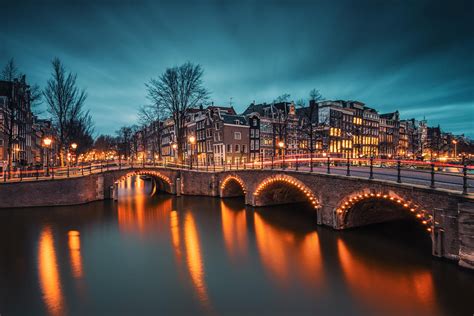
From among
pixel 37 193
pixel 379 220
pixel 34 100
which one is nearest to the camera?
pixel 379 220

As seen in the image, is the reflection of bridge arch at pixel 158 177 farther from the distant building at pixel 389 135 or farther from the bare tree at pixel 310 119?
the distant building at pixel 389 135

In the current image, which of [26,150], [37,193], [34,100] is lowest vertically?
[37,193]

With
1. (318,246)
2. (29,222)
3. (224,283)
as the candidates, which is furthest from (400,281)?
(29,222)

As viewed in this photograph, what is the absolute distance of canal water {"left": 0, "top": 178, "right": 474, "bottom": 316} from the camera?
9.98 meters

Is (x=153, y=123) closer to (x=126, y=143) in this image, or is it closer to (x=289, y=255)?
(x=126, y=143)

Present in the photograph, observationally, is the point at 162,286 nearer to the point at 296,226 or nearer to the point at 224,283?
the point at 224,283

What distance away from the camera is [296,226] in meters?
20.4

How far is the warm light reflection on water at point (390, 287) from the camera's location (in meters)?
9.63

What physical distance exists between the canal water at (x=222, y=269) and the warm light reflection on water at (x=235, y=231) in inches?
2.8

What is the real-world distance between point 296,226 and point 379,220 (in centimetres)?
537

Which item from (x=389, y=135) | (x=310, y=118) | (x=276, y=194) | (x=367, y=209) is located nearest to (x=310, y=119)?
(x=310, y=118)

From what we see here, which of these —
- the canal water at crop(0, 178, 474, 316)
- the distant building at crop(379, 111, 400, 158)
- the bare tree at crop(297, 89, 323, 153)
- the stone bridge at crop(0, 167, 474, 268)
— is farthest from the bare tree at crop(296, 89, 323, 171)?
the distant building at crop(379, 111, 400, 158)

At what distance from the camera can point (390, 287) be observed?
1095 centimetres

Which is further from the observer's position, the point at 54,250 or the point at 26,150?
the point at 26,150
